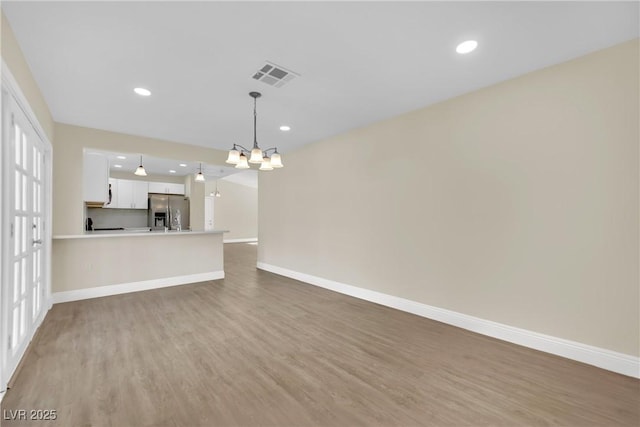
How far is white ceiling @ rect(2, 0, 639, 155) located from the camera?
77.1 inches

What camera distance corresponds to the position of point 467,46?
2.35m

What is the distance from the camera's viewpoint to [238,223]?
542 inches

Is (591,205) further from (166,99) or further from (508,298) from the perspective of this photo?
(166,99)

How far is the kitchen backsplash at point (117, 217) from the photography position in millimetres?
8086

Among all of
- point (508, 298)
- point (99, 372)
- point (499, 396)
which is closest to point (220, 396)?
point (99, 372)

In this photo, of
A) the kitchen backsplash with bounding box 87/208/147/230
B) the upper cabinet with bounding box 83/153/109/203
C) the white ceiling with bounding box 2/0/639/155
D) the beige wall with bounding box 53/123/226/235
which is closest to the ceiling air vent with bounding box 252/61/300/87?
the white ceiling with bounding box 2/0/639/155

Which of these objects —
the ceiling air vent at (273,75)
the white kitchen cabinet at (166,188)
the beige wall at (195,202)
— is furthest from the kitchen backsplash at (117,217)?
the ceiling air vent at (273,75)

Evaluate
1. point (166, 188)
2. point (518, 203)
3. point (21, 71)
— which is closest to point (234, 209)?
point (166, 188)

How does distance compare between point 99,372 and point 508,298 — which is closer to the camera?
point 99,372

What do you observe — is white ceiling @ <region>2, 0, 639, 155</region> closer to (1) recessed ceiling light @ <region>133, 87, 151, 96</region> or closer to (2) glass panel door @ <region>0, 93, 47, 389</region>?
(1) recessed ceiling light @ <region>133, 87, 151, 96</region>

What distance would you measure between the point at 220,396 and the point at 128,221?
849 centimetres

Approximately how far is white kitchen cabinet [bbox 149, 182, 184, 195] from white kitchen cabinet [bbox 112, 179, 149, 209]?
16 cm

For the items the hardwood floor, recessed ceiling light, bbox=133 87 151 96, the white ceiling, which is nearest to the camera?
the hardwood floor

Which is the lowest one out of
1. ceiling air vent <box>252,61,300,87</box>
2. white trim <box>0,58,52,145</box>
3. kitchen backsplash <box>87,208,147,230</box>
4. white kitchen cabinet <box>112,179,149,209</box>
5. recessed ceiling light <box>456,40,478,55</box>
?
kitchen backsplash <box>87,208,147,230</box>
